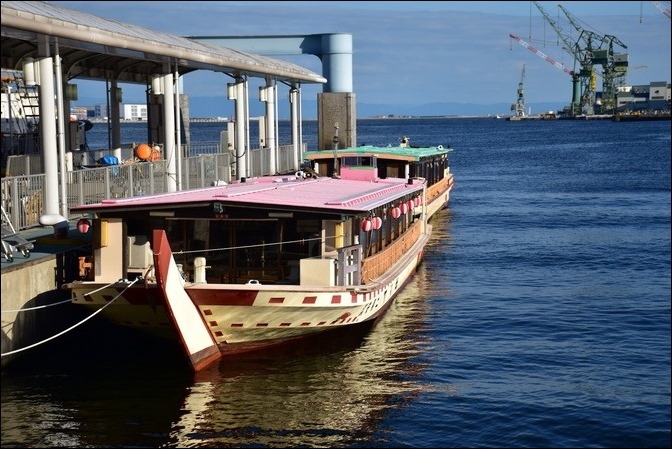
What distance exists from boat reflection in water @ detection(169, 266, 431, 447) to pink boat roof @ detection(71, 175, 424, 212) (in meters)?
2.91

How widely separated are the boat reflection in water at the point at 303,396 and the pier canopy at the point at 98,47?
24.7 feet

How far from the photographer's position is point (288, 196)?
72.5 ft

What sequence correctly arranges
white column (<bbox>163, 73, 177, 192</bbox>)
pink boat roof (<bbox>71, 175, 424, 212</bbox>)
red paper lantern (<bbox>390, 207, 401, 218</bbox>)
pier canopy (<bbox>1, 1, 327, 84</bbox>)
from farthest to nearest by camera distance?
white column (<bbox>163, 73, 177, 192</bbox>)
red paper lantern (<bbox>390, 207, 401, 218</bbox>)
pier canopy (<bbox>1, 1, 327, 84</bbox>)
pink boat roof (<bbox>71, 175, 424, 212</bbox>)

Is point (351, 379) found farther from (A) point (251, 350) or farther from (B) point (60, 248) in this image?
(B) point (60, 248)

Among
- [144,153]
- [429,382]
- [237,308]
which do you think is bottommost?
[429,382]

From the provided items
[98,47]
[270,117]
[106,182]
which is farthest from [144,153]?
[270,117]

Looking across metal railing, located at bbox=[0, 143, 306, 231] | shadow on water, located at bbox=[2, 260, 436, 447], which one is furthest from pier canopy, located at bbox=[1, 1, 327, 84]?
shadow on water, located at bbox=[2, 260, 436, 447]

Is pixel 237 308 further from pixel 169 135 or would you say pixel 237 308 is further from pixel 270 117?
pixel 270 117

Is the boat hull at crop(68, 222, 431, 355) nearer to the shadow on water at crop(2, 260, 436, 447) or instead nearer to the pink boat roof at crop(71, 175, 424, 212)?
the shadow on water at crop(2, 260, 436, 447)

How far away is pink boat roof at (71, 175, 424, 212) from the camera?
67.2 feet

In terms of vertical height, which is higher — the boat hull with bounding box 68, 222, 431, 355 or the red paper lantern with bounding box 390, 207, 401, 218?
the red paper lantern with bounding box 390, 207, 401, 218

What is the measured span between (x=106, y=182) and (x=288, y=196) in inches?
263

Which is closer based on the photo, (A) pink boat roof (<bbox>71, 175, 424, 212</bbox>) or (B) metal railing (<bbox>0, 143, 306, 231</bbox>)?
(A) pink boat roof (<bbox>71, 175, 424, 212</bbox>)

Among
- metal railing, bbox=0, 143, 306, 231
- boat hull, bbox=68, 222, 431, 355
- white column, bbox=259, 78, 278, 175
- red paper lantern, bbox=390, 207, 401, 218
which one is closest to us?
boat hull, bbox=68, 222, 431, 355
